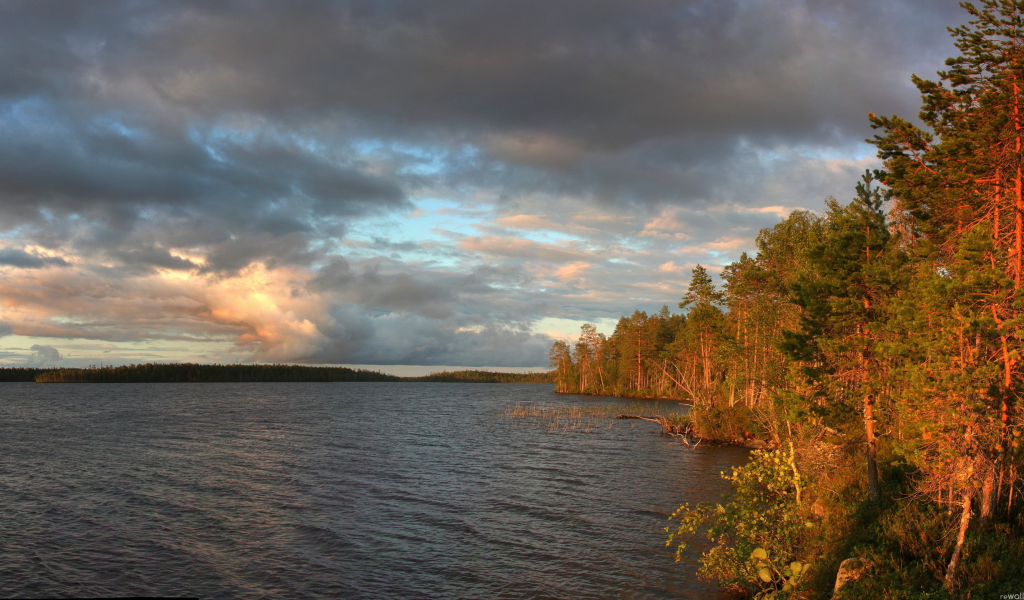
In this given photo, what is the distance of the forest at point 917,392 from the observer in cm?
1437

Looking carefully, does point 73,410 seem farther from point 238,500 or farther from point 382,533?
point 382,533

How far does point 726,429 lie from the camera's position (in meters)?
50.9

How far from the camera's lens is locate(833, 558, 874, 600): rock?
45.2 feet

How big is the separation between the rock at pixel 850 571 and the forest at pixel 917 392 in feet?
0.24

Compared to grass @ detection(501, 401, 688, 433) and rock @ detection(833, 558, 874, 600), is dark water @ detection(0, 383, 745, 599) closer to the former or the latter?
rock @ detection(833, 558, 874, 600)

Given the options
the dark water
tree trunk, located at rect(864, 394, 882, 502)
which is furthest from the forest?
the dark water

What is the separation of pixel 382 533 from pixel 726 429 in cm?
3730

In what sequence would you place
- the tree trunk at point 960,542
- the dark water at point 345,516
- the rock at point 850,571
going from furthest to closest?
the dark water at point 345,516, the rock at point 850,571, the tree trunk at point 960,542

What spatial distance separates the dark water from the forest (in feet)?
12.4

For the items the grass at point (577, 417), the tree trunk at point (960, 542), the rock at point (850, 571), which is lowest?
the grass at point (577, 417)

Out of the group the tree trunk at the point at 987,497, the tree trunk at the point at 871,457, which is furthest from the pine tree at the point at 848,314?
the tree trunk at the point at 987,497

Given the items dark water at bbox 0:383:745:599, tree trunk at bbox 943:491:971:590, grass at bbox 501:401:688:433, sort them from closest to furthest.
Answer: tree trunk at bbox 943:491:971:590 → dark water at bbox 0:383:745:599 → grass at bbox 501:401:688:433

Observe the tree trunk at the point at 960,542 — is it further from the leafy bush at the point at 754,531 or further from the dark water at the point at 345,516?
the dark water at the point at 345,516

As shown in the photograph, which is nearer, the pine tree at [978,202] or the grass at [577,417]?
the pine tree at [978,202]
